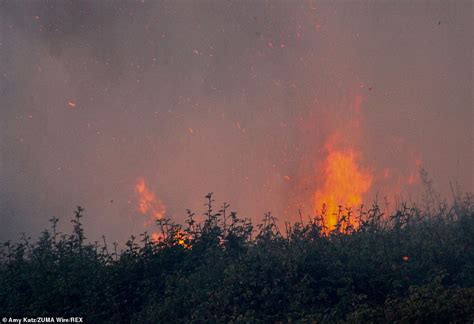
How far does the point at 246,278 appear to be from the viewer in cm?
2025

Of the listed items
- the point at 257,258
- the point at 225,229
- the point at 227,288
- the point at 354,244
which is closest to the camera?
the point at 227,288

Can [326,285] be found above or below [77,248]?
below

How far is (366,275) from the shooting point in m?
19.6

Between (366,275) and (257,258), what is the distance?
562 centimetres

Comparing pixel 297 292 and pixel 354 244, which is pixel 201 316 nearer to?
pixel 297 292

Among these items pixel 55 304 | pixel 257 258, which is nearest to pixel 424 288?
pixel 257 258

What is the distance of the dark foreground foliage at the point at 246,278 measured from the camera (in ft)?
59.8

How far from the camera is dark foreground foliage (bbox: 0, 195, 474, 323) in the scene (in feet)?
59.8

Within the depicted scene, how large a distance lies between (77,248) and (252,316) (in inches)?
672

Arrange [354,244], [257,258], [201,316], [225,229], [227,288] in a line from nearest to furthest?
[201,316] → [227,288] → [257,258] → [354,244] → [225,229]

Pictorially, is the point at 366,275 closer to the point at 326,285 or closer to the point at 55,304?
the point at 326,285

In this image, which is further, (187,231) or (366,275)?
(187,231)

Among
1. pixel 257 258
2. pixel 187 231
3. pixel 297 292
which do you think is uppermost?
pixel 187 231

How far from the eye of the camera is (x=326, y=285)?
19859 millimetres
